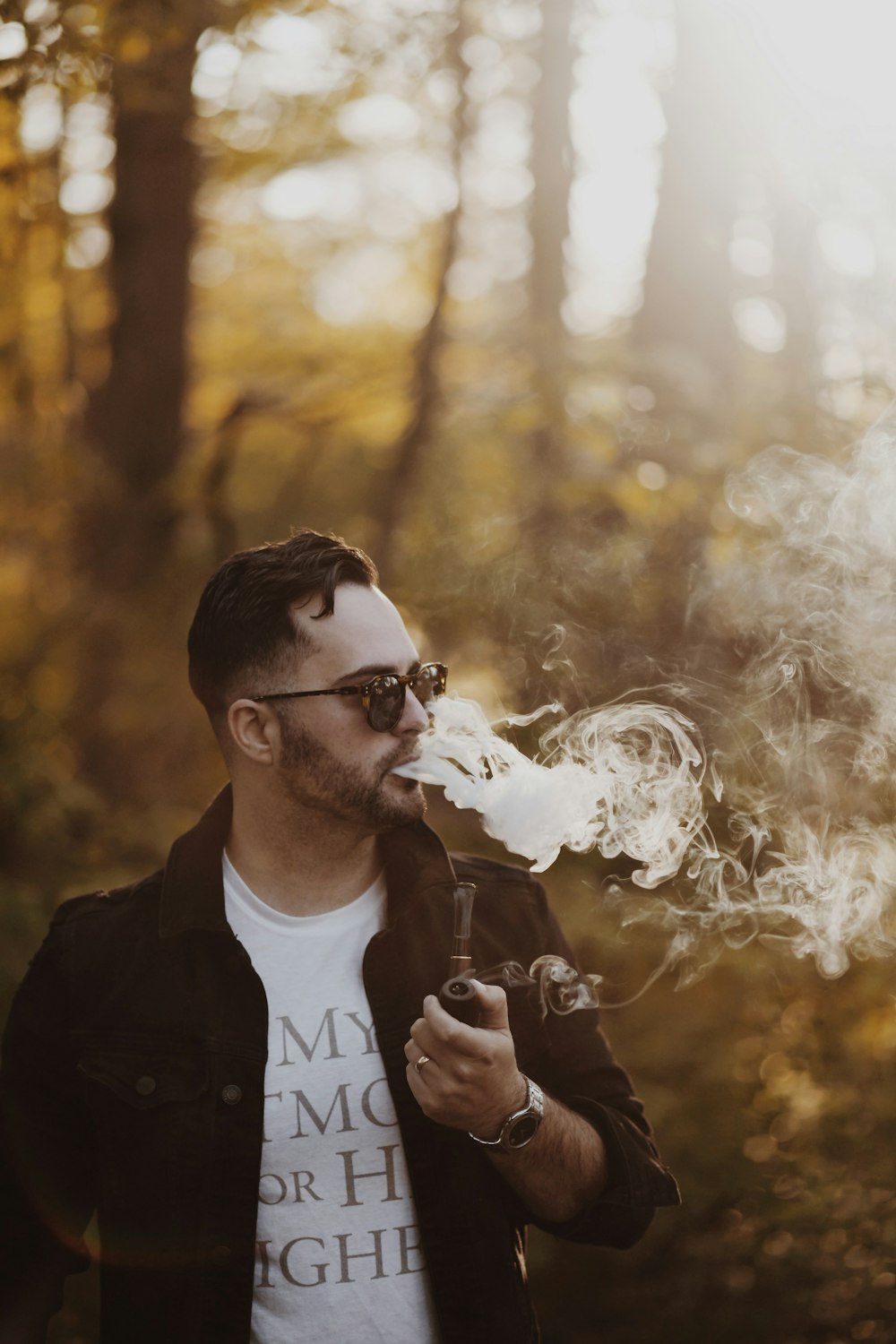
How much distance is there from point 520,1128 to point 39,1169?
1056 millimetres

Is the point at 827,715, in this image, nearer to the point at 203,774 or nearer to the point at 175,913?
the point at 175,913

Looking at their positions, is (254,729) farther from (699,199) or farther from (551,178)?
(551,178)

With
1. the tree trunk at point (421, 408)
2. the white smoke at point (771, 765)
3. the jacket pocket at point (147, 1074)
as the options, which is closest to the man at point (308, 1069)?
the jacket pocket at point (147, 1074)

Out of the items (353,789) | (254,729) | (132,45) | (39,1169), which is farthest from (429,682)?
(132,45)

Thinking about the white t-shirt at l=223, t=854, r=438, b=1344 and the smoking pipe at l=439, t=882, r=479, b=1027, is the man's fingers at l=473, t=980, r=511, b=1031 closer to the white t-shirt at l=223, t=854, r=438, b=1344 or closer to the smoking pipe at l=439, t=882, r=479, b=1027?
the smoking pipe at l=439, t=882, r=479, b=1027

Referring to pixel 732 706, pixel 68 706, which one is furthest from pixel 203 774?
pixel 732 706

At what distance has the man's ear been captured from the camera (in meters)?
2.60

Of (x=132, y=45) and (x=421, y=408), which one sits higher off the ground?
(x=421, y=408)

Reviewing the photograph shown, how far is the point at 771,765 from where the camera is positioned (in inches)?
139

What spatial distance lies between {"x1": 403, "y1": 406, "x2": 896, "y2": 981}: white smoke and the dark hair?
0.43 meters

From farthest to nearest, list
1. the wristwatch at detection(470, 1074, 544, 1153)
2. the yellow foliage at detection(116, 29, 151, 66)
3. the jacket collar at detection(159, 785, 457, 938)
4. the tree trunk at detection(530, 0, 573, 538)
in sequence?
the tree trunk at detection(530, 0, 573, 538), the yellow foliage at detection(116, 29, 151, 66), the jacket collar at detection(159, 785, 457, 938), the wristwatch at detection(470, 1074, 544, 1153)

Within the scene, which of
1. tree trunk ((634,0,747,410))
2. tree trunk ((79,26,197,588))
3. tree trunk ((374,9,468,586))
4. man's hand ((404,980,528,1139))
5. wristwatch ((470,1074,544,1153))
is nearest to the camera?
man's hand ((404,980,528,1139))

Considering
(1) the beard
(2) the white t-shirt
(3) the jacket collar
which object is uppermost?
(1) the beard

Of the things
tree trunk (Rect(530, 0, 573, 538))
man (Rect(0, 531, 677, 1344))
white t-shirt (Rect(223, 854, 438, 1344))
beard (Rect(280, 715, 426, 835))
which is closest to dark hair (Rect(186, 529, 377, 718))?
man (Rect(0, 531, 677, 1344))
